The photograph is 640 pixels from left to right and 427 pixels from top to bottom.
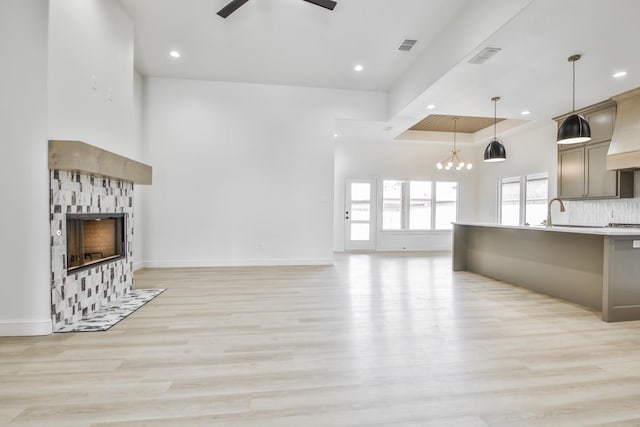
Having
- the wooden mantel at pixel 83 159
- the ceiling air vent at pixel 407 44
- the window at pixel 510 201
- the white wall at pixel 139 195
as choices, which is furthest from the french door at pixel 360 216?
the wooden mantel at pixel 83 159

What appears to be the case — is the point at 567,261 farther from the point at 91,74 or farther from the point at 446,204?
the point at 91,74

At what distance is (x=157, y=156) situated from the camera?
233 inches

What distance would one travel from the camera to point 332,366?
86.4 inches

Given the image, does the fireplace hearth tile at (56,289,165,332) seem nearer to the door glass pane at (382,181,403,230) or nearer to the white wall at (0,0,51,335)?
the white wall at (0,0,51,335)

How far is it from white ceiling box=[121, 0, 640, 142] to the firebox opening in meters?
2.68

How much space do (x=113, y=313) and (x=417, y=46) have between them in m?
5.16

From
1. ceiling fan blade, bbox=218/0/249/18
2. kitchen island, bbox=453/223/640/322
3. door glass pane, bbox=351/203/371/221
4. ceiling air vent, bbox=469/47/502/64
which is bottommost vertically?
kitchen island, bbox=453/223/640/322

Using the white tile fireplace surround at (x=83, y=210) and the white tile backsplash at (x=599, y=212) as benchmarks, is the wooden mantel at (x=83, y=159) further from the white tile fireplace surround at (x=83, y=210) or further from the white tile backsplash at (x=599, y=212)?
the white tile backsplash at (x=599, y=212)

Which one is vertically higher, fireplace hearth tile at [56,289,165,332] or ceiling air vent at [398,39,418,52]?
ceiling air vent at [398,39,418,52]

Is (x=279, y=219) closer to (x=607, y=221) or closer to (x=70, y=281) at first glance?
(x=70, y=281)

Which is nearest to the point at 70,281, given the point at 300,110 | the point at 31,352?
the point at 31,352

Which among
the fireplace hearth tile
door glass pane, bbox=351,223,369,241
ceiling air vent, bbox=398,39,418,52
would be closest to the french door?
door glass pane, bbox=351,223,369,241

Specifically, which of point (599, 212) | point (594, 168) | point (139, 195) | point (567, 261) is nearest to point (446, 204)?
point (599, 212)

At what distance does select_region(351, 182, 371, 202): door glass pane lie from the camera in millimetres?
8750
